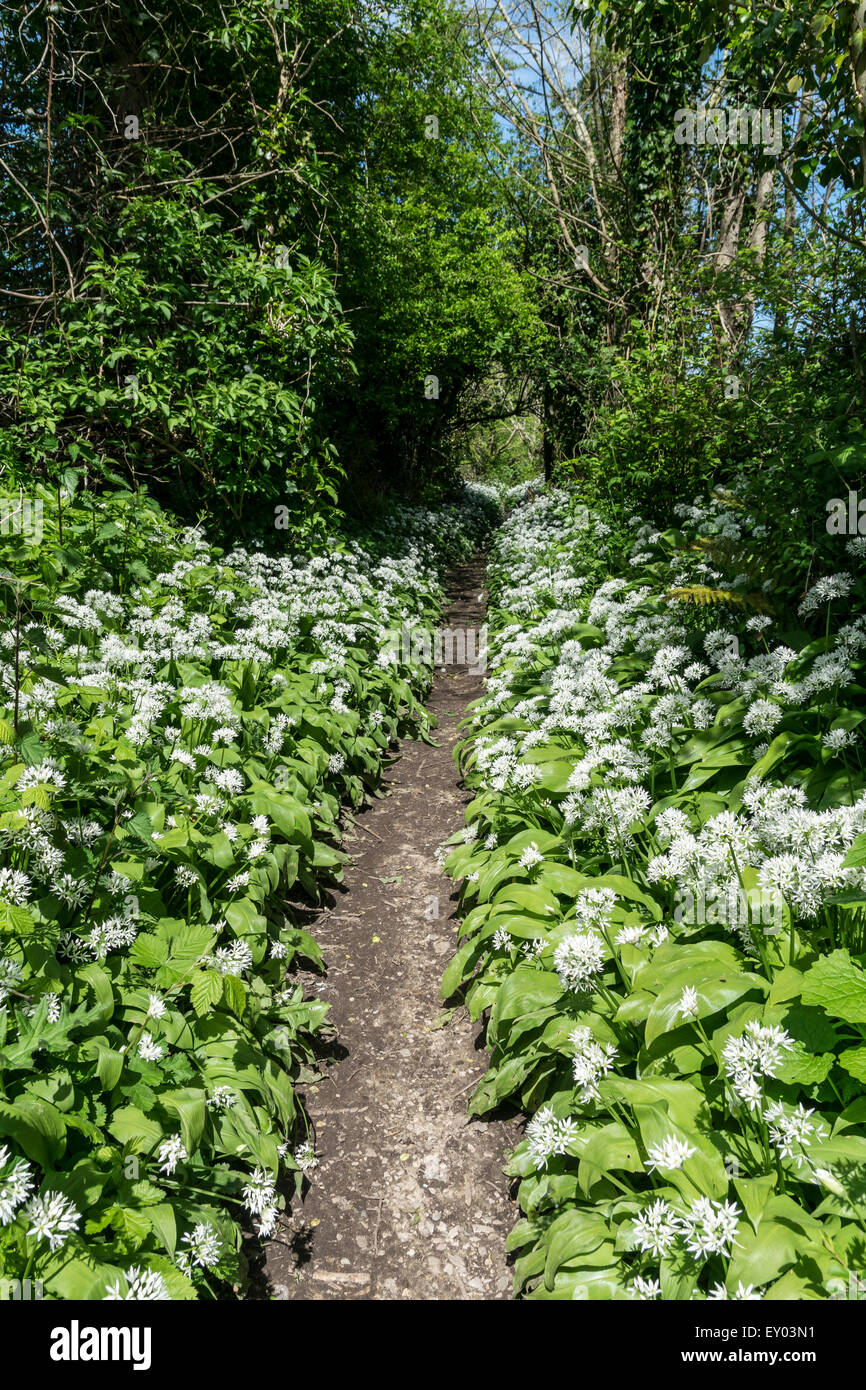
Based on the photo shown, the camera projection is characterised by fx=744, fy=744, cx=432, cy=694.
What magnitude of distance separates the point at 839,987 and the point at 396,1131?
2.11 meters

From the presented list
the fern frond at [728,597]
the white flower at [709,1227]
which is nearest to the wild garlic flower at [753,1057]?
the white flower at [709,1227]

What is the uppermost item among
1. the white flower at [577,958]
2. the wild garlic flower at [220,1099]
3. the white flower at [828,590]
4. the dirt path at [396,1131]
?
the white flower at [828,590]

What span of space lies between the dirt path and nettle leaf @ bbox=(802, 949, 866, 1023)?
1.53 meters

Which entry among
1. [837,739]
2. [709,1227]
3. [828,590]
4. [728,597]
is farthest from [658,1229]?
[728,597]

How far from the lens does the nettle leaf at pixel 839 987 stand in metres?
1.84

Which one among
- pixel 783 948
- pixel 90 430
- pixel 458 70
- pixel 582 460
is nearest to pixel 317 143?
pixel 458 70

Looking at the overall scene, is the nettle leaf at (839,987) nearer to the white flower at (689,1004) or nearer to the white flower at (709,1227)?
the white flower at (689,1004)

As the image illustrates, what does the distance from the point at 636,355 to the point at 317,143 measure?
5.86 metres

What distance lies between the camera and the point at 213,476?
300 inches

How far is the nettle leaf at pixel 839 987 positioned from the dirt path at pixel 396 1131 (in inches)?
60.4

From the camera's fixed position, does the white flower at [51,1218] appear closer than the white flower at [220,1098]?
Yes

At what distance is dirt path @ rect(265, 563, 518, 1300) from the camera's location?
2621 millimetres

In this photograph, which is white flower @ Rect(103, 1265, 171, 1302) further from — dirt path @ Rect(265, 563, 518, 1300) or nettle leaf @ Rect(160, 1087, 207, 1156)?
dirt path @ Rect(265, 563, 518, 1300)

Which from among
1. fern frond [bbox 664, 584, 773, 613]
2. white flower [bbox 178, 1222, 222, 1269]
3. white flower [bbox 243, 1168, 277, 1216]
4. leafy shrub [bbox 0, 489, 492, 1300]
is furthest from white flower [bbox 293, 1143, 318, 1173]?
fern frond [bbox 664, 584, 773, 613]
